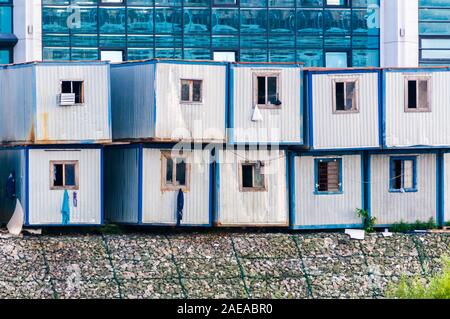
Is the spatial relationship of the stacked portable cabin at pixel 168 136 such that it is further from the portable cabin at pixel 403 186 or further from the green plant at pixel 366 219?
the portable cabin at pixel 403 186

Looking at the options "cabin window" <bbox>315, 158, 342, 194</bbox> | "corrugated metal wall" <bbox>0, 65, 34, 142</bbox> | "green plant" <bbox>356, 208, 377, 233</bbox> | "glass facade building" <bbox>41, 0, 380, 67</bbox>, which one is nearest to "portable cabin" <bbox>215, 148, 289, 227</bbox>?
"cabin window" <bbox>315, 158, 342, 194</bbox>

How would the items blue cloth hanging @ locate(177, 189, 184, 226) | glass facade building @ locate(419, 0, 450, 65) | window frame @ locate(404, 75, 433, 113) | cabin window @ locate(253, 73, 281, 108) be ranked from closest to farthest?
1. blue cloth hanging @ locate(177, 189, 184, 226)
2. cabin window @ locate(253, 73, 281, 108)
3. window frame @ locate(404, 75, 433, 113)
4. glass facade building @ locate(419, 0, 450, 65)

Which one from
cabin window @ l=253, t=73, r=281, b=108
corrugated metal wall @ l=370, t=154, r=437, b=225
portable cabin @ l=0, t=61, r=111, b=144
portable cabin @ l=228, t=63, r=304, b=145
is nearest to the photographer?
portable cabin @ l=0, t=61, r=111, b=144

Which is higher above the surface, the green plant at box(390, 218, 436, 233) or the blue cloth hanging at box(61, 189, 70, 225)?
the blue cloth hanging at box(61, 189, 70, 225)

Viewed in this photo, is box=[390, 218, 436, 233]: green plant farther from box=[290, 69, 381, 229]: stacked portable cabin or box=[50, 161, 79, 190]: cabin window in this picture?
box=[50, 161, 79, 190]: cabin window

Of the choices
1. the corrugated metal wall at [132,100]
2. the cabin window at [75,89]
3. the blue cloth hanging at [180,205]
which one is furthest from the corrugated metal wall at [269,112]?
the cabin window at [75,89]

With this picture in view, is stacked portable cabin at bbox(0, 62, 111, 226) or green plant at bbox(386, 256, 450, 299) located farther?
stacked portable cabin at bbox(0, 62, 111, 226)
